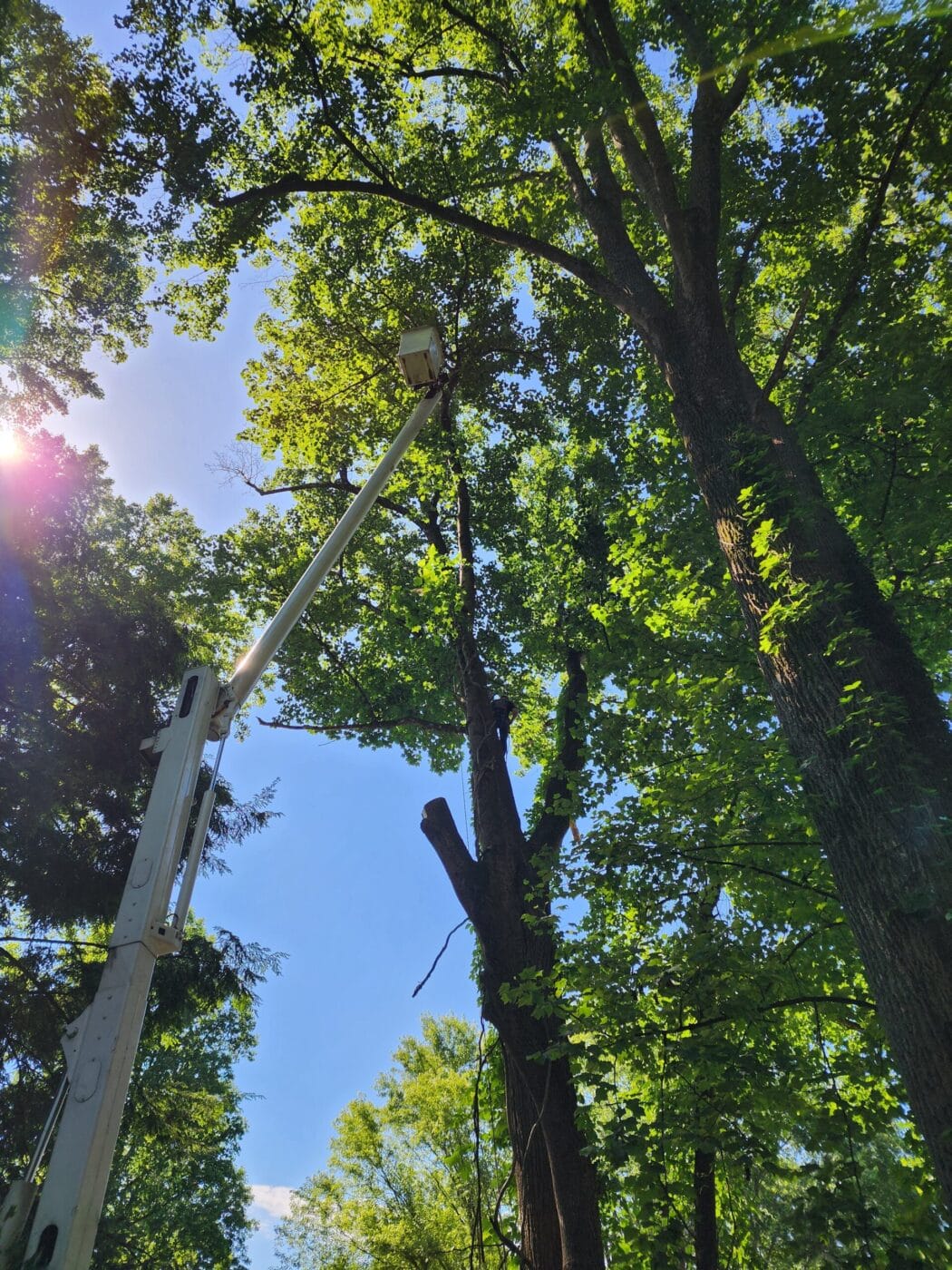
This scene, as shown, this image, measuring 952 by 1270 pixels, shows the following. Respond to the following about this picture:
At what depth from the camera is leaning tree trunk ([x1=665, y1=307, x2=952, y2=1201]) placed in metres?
2.90

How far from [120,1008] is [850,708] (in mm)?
3304

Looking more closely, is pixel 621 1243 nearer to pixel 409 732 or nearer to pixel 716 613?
pixel 716 613

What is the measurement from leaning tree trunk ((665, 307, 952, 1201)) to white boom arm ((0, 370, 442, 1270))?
9.10ft

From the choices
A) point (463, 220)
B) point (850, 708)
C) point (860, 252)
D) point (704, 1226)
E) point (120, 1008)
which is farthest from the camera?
point (463, 220)

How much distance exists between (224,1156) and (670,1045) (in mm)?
19664

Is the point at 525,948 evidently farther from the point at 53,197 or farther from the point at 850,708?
the point at 53,197

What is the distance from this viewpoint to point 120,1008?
226 centimetres

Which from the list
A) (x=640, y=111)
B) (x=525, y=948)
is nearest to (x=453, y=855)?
(x=525, y=948)

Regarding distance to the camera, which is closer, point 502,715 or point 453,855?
point 453,855

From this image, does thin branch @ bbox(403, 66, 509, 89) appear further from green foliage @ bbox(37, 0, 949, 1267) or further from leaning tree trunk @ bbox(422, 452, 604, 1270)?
leaning tree trunk @ bbox(422, 452, 604, 1270)

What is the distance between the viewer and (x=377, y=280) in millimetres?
10539

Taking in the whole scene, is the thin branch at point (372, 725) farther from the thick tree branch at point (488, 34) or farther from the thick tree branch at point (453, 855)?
the thick tree branch at point (488, 34)

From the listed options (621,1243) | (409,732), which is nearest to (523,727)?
(409,732)

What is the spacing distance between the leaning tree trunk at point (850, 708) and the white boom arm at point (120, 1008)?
277cm
